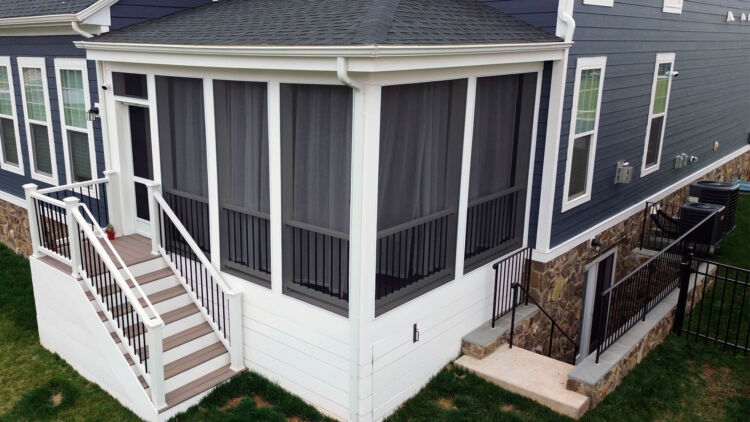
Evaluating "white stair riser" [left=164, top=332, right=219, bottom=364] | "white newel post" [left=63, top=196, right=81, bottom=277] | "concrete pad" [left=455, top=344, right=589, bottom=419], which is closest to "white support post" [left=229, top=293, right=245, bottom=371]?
"white stair riser" [left=164, top=332, right=219, bottom=364]

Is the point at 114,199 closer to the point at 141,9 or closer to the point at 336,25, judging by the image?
the point at 141,9

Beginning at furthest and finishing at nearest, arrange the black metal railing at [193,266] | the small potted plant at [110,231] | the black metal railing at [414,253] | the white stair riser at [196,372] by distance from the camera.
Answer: the small potted plant at [110,231] < the black metal railing at [193,266] < the white stair riser at [196,372] < the black metal railing at [414,253]

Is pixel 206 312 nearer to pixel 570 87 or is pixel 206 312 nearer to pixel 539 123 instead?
pixel 539 123

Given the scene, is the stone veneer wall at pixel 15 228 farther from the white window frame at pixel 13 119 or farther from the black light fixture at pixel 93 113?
the black light fixture at pixel 93 113

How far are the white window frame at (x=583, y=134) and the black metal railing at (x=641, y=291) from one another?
1172 mm

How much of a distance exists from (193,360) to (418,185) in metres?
2.96

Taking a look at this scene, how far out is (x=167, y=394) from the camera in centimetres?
606

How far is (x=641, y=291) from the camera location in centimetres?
777

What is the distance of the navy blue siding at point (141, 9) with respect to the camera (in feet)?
25.3

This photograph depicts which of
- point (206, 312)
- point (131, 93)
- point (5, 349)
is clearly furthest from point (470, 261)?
point (5, 349)

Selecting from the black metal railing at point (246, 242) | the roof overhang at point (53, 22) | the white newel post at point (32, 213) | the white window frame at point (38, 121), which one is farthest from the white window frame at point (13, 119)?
the black metal railing at point (246, 242)

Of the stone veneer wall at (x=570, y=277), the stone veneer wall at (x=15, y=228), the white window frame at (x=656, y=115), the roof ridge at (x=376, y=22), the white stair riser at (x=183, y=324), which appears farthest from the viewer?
the stone veneer wall at (x=15, y=228)

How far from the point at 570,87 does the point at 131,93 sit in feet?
17.6

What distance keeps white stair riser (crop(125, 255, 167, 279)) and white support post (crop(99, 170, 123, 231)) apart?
120cm
